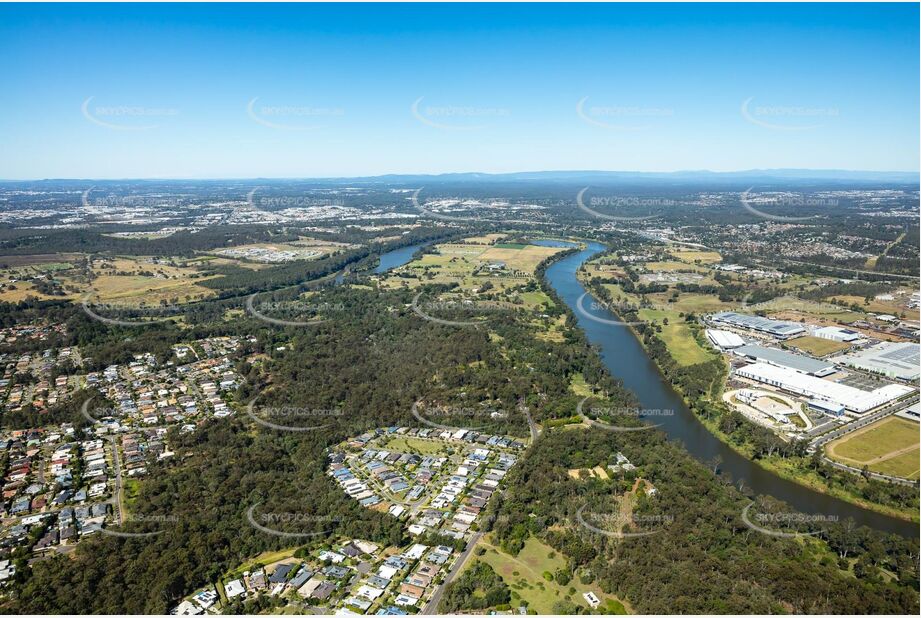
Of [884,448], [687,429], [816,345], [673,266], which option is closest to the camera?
[884,448]

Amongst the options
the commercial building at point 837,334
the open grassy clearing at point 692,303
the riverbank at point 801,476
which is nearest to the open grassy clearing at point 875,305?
the commercial building at point 837,334

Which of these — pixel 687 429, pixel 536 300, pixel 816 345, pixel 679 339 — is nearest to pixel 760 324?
pixel 816 345

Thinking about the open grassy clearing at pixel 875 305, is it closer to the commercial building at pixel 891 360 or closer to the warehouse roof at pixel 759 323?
the warehouse roof at pixel 759 323

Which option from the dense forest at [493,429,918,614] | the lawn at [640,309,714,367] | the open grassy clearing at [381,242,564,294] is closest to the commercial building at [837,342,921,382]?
the lawn at [640,309,714,367]

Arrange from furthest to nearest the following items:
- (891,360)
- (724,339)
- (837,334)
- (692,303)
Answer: (692,303) → (837,334) → (724,339) → (891,360)

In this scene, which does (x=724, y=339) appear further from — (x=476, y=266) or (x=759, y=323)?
(x=476, y=266)

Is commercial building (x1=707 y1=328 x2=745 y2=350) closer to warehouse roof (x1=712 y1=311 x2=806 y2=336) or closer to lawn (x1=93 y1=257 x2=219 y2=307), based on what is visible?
warehouse roof (x1=712 y1=311 x2=806 y2=336)

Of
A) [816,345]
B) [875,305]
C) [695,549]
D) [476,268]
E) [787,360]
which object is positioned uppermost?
[476,268]
